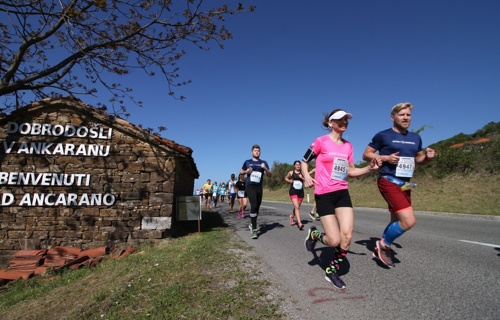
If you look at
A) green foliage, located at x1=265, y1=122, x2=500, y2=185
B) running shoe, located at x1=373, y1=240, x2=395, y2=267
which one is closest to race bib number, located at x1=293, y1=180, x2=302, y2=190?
running shoe, located at x1=373, y1=240, x2=395, y2=267

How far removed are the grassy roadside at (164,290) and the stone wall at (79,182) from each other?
1.12 meters

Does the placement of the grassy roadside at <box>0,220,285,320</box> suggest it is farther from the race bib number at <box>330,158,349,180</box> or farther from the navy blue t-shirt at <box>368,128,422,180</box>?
the navy blue t-shirt at <box>368,128,422,180</box>

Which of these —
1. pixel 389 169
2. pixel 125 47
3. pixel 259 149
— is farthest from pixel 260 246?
pixel 125 47

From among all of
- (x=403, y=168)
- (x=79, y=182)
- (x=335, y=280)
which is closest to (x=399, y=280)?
(x=335, y=280)

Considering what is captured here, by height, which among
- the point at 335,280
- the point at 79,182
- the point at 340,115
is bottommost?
the point at 335,280

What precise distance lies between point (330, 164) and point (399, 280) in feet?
5.41

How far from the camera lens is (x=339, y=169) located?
12.7 ft

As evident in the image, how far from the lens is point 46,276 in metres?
6.82

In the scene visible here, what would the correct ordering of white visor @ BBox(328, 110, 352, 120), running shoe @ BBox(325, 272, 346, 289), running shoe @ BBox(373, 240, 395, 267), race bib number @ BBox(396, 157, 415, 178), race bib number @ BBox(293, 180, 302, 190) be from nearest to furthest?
running shoe @ BBox(325, 272, 346, 289)
white visor @ BBox(328, 110, 352, 120)
race bib number @ BBox(396, 157, 415, 178)
running shoe @ BBox(373, 240, 395, 267)
race bib number @ BBox(293, 180, 302, 190)

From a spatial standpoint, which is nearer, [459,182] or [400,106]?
[400,106]

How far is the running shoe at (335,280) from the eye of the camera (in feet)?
11.3

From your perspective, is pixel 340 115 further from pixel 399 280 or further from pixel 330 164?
pixel 399 280

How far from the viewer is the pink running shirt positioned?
381cm

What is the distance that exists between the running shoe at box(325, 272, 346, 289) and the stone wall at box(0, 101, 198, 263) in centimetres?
555
